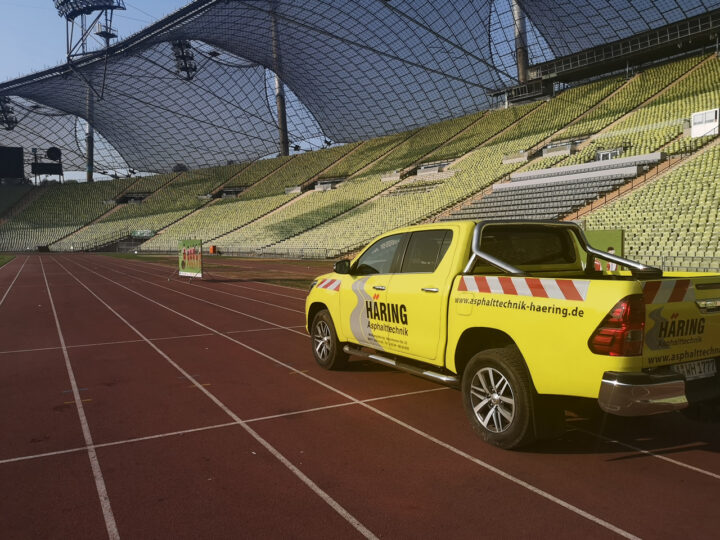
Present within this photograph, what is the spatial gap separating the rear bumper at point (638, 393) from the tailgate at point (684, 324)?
146 millimetres

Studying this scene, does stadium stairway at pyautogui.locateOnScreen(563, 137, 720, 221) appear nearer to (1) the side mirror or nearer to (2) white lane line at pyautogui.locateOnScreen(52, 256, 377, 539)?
(1) the side mirror

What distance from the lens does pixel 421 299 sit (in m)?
5.28

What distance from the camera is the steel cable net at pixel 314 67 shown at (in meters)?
50.8

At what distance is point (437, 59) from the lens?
5934cm

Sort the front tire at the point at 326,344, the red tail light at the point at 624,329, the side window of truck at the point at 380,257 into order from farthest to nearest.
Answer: the front tire at the point at 326,344
the side window of truck at the point at 380,257
the red tail light at the point at 624,329

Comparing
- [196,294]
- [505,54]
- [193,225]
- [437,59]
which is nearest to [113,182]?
[193,225]

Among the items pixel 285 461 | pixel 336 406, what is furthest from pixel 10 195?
pixel 285 461

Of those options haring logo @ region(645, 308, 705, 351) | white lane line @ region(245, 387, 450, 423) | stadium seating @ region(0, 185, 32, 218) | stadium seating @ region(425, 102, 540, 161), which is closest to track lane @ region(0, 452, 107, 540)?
white lane line @ region(245, 387, 450, 423)

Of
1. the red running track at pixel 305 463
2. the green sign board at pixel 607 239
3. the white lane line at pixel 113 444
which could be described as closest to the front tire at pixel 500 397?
the red running track at pixel 305 463

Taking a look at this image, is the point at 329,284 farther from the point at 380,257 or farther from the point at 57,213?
the point at 57,213

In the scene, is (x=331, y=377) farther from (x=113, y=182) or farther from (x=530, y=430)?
(x=113, y=182)

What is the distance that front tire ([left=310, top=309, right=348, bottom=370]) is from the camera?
6.97 m

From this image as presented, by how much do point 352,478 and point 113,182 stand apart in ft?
311

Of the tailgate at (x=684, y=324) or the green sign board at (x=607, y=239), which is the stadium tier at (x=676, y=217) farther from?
the tailgate at (x=684, y=324)
